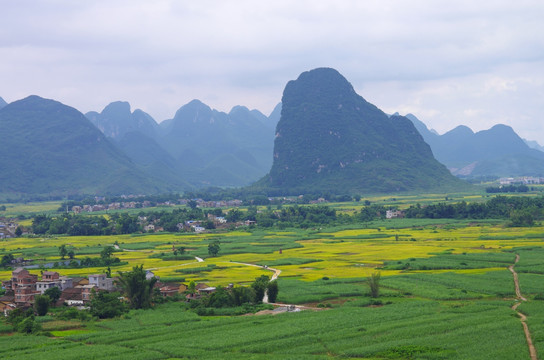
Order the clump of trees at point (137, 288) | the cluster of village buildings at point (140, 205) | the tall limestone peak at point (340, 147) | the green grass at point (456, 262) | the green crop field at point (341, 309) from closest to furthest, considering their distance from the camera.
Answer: the green crop field at point (341, 309) < the clump of trees at point (137, 288) < the green grass at point (456, 262) < the cluster of village buildings at point (140, 205) < the tall limestone peak at point (340, 147)

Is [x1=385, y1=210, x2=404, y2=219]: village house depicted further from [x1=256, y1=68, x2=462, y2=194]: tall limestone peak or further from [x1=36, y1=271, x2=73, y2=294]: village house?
[x1=36, y1=271, x2=73, y2=294]: village house

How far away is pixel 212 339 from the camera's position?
30562mm

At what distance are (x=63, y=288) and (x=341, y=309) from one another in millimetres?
20082

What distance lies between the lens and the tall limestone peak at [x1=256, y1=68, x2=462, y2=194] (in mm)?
165875

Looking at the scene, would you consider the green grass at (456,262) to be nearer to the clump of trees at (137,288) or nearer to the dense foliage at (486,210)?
the clump of trees at (137,288)

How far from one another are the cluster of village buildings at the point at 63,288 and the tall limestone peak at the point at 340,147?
118457 mm

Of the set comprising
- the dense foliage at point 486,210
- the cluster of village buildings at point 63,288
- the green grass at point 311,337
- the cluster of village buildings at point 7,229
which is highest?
the dense foliage at point 486,210

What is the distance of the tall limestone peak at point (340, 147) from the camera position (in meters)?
166

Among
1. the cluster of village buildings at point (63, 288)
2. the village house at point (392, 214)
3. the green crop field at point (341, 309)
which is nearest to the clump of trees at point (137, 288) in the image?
the green crop field at point (341, 309)

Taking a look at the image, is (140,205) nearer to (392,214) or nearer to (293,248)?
(392,214)

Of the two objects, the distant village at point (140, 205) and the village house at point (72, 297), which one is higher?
the distant village at point (140, 205)

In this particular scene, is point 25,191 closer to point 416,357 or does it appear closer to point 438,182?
point 438,182

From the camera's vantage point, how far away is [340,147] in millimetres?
175875

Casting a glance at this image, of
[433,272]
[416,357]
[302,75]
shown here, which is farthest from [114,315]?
[302,75]
